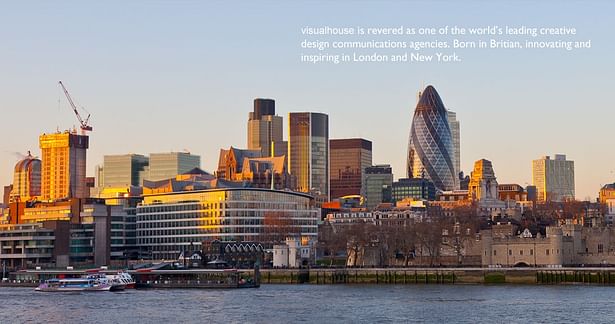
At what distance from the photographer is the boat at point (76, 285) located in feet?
481

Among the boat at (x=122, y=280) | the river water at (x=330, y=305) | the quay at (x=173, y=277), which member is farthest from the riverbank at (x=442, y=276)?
the boat at (x=122, y=280)

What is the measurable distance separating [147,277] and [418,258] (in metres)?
45.5

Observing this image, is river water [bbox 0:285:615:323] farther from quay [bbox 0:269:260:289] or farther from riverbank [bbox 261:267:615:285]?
quay [bbox 0:269:260:289]

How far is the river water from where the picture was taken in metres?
98.9

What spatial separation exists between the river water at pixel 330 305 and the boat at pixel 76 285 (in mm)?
5185

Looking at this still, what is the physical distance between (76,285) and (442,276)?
47862mm

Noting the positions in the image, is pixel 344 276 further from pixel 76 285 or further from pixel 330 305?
pixel 330 305

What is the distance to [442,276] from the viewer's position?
143125 mm

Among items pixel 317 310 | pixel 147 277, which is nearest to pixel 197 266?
pixel 147 277

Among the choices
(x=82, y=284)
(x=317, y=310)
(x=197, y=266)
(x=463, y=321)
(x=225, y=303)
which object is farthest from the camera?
(x=197, y=266)

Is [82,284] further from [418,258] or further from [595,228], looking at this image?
[595,228]

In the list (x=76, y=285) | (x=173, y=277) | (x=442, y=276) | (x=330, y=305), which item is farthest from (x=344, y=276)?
(x=330, y=305)

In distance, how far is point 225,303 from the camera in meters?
118

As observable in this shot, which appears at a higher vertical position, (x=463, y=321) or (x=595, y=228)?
(x=595, y=228)
